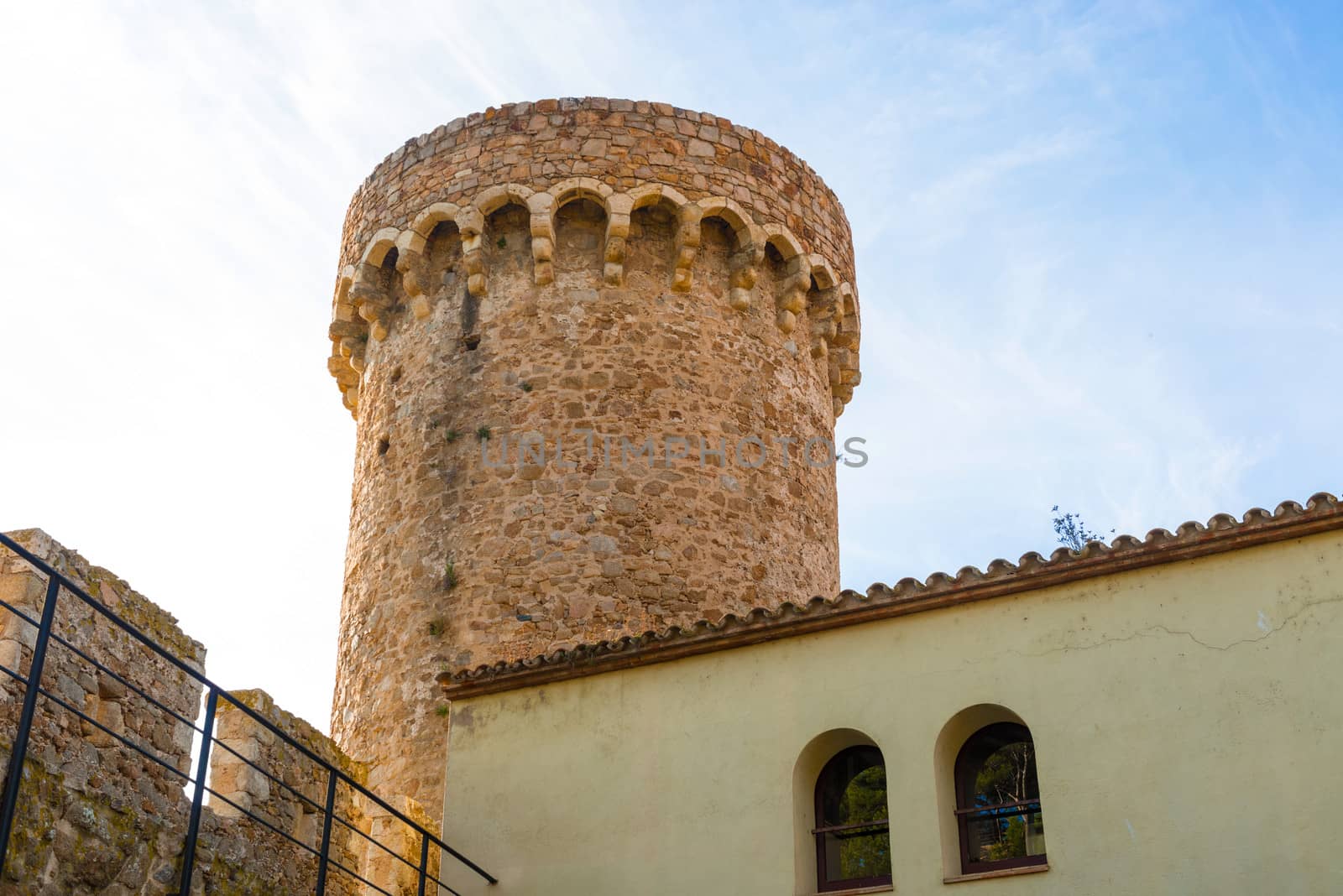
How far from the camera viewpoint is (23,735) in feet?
25.7

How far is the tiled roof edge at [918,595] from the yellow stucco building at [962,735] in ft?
0.06

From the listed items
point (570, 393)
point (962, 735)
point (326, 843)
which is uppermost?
point (570, 393)

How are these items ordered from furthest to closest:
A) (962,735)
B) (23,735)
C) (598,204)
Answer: (598,204), (962,735), (23,735)

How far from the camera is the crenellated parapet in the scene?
1700cm

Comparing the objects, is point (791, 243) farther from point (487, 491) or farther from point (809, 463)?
point (487, 491)

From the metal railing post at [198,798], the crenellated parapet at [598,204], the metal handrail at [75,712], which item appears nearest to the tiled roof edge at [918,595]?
the metal handrail at [75,712]

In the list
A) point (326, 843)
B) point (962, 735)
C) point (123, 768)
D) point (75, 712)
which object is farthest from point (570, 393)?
point (75, 712)

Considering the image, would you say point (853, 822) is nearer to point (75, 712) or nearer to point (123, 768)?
point (123, 768)

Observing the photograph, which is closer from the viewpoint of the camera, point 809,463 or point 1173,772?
→ point 1173,772

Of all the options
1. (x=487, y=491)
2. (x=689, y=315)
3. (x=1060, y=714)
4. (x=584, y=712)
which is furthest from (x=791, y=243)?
(x=1060, y=714)

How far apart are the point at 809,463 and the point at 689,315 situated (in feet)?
6.97

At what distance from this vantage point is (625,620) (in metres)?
15.2

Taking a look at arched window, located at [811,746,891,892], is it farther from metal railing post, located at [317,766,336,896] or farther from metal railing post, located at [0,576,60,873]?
metal railing post, located at [0,576,60,873]

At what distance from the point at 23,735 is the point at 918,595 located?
5.96 meters
